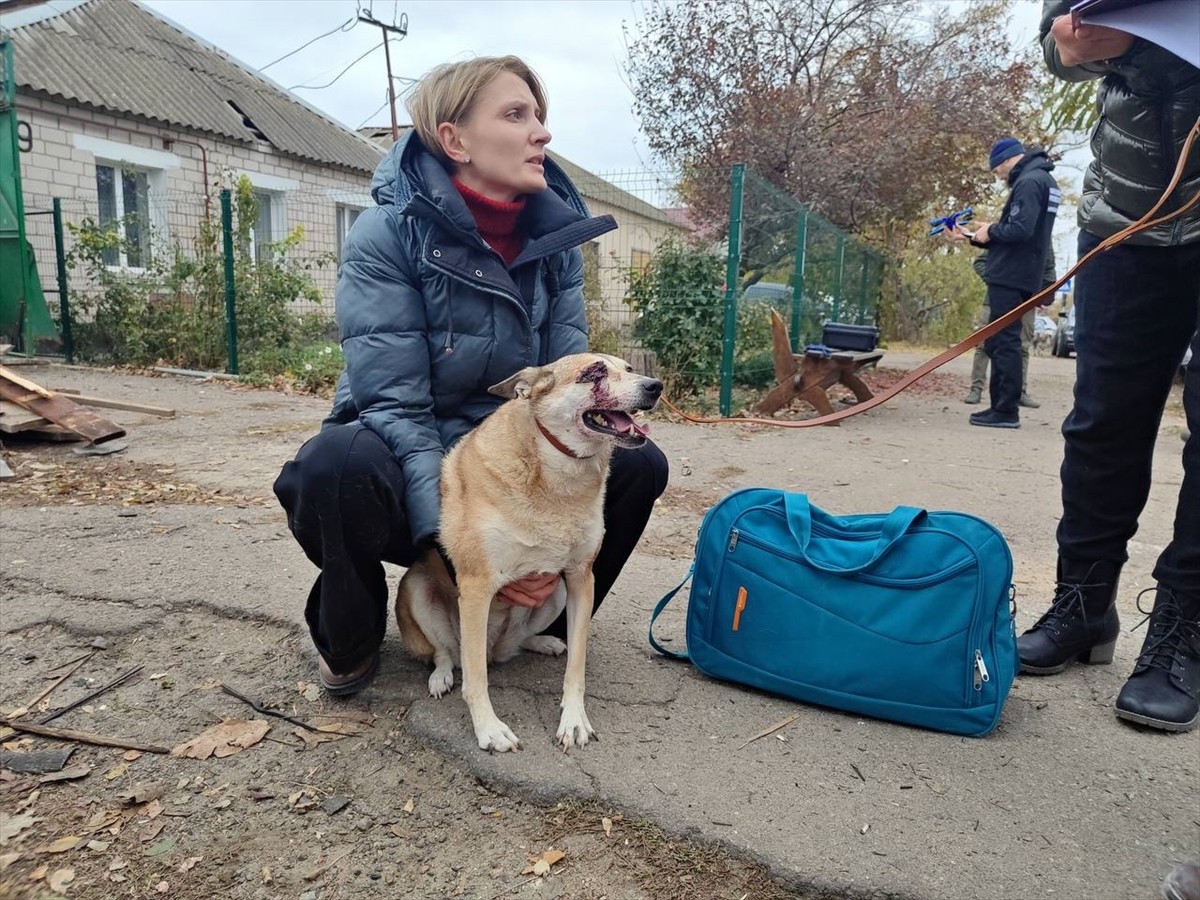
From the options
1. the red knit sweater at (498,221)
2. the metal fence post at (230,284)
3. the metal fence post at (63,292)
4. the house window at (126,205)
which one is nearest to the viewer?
the red knit sweater at (498,221)

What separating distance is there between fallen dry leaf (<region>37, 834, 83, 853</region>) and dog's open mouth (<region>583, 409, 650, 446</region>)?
1.49m

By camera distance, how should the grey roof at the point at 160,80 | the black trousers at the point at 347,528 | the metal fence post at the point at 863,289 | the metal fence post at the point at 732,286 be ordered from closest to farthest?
the black trousers at the point at 347,528
the metal fence post at the point at 732,286
the grey roof at the point at 160,80
the metal fence post at the point at 863,289

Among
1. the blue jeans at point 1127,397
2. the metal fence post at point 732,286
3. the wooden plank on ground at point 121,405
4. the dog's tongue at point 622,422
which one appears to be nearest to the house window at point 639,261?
the metal fence post at point 732,286

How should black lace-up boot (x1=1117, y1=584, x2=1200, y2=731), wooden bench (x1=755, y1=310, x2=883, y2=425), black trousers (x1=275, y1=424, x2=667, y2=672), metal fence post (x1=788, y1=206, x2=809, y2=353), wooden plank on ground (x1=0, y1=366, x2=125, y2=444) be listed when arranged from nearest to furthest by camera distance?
black trousers (x1=275, y1=424, x2=667, y2=672)
black lace-up boot (x1=1117, y1=584, x2=1200, y2=731)
wooden plank on ground (x1=0, y1=366, x2=125, y2=444)
wooden bench (x1=755, y1=310, x2=883, y2=425)
metal fence post (x1=788, y1=206, x2=809, y2=353)

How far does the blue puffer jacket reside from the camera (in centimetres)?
227

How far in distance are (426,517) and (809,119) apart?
42.5ft

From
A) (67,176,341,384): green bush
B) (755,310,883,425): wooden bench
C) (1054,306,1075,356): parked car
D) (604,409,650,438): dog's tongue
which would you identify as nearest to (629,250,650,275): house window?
(755,310,883,425): wooden bench

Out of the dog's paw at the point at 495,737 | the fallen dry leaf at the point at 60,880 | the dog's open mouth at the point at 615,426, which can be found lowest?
the fallen dry leaf at the point at 60,880

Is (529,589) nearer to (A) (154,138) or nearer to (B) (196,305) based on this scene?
(B) (196,305)

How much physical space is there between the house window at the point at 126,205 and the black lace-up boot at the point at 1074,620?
11.5 m

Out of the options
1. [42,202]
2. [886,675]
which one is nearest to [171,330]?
[42,202]

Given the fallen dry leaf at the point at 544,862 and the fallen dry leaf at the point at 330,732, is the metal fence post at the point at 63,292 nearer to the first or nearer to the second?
the fallen dry leaf at the point at 330,732

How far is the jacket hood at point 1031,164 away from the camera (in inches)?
285

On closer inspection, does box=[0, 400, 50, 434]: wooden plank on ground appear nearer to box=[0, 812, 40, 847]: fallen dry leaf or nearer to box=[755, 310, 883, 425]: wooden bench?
box=[0, 812, 40, 847]: fallen dry leaf
